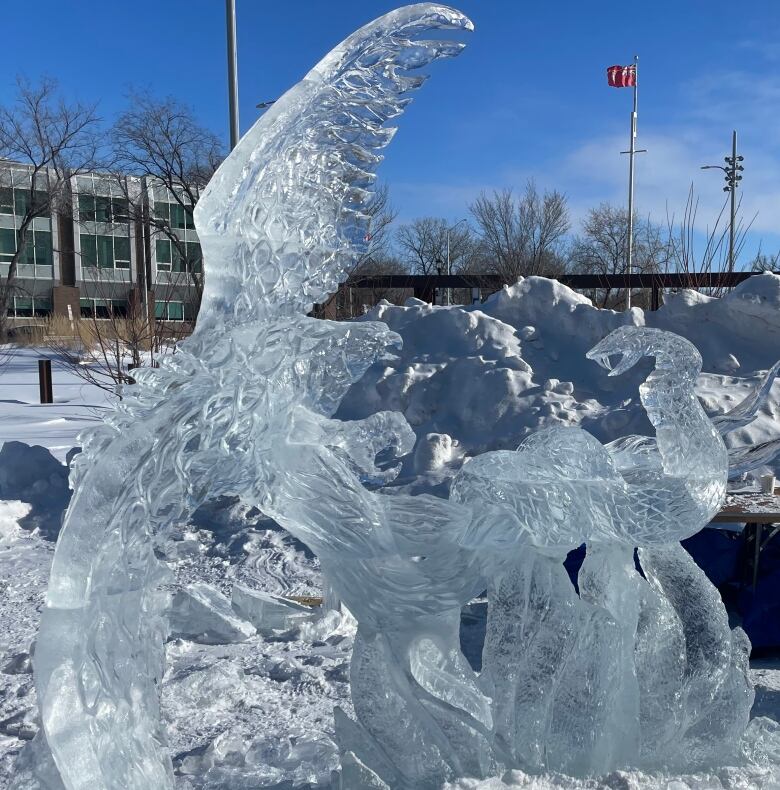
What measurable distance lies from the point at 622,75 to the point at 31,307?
22.6 metres

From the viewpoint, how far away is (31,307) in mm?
30703

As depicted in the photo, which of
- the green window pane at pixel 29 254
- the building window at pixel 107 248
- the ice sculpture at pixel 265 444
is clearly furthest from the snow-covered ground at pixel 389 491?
the green window pane at pixel 29 254

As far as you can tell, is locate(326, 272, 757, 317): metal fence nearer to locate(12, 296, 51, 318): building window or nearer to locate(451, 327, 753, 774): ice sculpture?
locate(451, 327, 753, 774): ice sculpture

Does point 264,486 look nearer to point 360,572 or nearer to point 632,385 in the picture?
point 360,572

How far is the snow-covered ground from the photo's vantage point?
297 centimetres

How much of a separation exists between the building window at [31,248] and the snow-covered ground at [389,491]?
22002 mm

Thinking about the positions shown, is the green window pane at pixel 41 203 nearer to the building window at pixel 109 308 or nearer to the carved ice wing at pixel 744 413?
the building window at pixel 109 308

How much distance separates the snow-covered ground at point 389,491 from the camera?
9.74 ft

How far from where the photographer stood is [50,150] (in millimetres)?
21469

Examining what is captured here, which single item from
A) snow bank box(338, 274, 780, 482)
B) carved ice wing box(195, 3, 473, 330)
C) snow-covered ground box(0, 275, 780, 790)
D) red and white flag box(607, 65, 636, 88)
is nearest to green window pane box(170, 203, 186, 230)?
red and white flag box(607, 65, 636, 88)

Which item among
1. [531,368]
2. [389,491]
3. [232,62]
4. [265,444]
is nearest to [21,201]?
[232,62]

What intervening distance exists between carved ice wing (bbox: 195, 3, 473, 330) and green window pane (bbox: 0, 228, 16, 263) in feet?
102

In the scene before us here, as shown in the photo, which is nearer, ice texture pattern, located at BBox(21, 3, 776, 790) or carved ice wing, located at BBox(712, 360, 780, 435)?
ice texture pattern, located at BBox(21, 3, 776, 790)

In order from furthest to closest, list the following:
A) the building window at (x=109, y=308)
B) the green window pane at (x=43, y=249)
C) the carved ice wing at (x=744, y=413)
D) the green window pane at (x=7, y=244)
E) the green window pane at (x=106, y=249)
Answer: the green window pane at (x=43, y=249) < the green window pane at (x=7, y=244) < the green window pane at (x=106, y=249) < the building window at (x=109, y=308) < the carved ice wing at (x=744, y=413)
